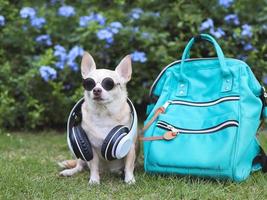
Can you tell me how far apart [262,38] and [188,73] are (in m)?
1.76

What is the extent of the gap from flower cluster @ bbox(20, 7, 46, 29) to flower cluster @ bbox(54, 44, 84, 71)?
1.00 ft

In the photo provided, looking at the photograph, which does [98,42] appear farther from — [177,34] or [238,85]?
[238,85]

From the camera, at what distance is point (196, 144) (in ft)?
9.44

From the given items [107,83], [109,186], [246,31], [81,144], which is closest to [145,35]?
[246,31]

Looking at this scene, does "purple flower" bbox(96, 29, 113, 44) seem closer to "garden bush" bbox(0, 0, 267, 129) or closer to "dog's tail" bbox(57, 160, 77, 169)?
"garden bush" bbox(0, 0, 267, 129)

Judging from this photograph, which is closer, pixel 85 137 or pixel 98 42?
pixel 85 137

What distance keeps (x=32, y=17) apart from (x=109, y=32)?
0.75 metres

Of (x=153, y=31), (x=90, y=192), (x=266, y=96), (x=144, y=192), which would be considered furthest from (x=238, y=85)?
(x=153, y=31)

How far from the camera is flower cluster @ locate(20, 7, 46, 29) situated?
4.60 m

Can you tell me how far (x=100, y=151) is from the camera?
303 centimetres

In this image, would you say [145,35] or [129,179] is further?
[145,35]

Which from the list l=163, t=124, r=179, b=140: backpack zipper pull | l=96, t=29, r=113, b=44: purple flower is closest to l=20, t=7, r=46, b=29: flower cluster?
l=96, t=29, r=113, b=44: purple flower

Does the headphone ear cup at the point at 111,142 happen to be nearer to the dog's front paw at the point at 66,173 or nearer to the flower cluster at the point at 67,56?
the dog's front paw at the point at 66,173

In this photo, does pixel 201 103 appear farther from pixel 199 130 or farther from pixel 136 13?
pixel 136 13
